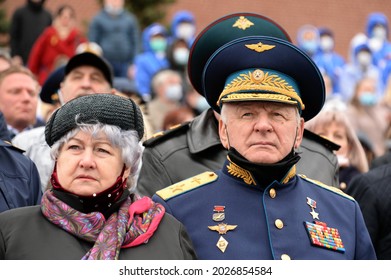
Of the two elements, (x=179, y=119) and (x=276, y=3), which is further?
(x=276, y=3)

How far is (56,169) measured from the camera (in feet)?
15.9

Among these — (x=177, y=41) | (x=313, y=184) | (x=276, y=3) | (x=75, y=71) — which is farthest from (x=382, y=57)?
(x=313, y=184)

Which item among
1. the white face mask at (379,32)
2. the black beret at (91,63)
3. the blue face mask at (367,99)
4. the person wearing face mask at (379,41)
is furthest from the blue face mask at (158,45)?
the black beret at (91,63)

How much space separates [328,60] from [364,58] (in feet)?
2.32

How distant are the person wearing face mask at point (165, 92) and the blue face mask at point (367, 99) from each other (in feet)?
8.46

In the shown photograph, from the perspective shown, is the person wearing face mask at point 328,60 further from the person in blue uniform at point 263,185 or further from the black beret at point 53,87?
the person in blue uniform at point 263,185

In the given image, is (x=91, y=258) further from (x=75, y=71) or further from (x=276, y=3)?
(x=276, y=3)

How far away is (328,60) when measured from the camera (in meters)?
19.2

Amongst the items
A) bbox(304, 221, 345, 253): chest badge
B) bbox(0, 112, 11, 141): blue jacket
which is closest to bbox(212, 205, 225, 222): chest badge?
bbox(304, 221, 345, 253): chest badge

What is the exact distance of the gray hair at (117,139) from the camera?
189 inches

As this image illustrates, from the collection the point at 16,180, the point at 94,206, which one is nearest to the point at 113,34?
the point at 16,180

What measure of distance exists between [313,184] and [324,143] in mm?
1044

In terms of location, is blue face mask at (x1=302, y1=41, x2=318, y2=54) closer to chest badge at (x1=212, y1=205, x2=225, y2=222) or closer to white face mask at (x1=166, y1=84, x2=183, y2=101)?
white face mask at (x1=166, y1=84, x2=183, y2=101)

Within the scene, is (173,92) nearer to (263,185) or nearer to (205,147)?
(205,147)
